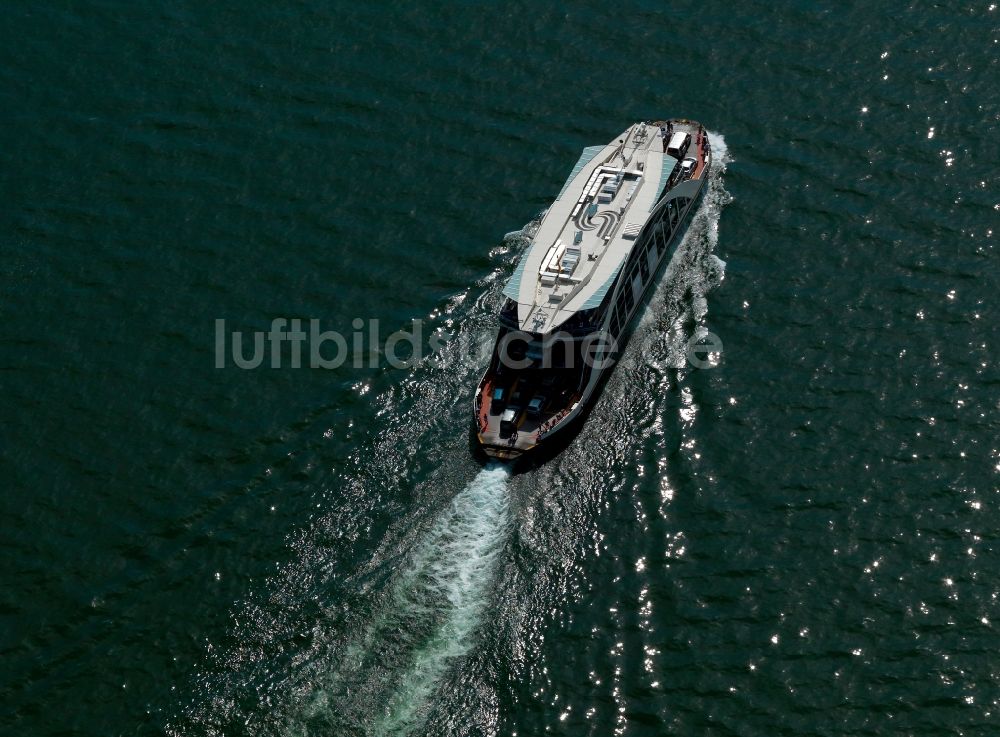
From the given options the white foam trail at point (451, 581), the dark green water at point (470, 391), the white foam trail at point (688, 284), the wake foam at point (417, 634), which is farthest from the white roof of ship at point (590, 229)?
the wake foam at point (417, 634)

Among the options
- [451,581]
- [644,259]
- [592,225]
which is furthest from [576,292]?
[451,581]

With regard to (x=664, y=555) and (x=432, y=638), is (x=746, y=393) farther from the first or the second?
(x=432, y=638)

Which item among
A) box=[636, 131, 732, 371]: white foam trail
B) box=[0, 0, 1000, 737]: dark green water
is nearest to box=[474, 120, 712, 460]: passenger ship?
box=[636, 131, 732, 371]: white foam trail

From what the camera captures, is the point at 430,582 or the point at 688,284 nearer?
the point at 430,582

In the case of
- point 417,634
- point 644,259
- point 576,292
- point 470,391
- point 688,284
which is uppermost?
point 644,259

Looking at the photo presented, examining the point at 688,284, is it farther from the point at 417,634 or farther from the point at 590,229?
the point at 417,634

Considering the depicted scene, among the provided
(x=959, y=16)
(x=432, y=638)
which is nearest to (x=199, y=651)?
(x=432, y=638)

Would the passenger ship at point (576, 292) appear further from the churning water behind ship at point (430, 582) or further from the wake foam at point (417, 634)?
the wake foam at point (417, 634)

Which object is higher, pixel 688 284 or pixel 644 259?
pixel 644 259
